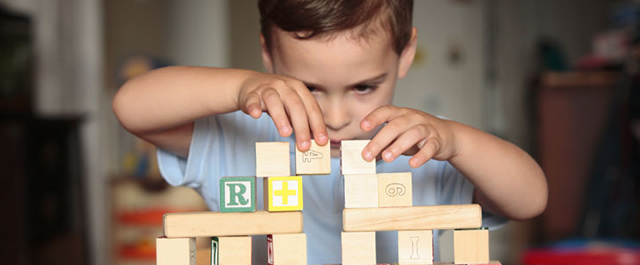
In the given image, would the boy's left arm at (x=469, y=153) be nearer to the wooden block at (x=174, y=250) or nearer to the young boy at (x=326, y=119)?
the young boy at (x=326, y=119)

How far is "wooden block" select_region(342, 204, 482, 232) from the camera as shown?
540 mm

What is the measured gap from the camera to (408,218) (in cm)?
54

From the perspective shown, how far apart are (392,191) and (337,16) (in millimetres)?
239

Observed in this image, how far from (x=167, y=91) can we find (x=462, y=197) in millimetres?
382

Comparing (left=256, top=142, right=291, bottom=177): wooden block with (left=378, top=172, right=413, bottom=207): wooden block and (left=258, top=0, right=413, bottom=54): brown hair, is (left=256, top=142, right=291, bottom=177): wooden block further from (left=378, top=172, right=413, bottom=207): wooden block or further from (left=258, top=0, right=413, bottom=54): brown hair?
(left=258, top=0, right=413, bottom=54): brown hair

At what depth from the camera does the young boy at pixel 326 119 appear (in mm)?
590

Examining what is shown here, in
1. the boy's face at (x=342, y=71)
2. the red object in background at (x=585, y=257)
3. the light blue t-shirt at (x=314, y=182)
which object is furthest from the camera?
the red object in background at (x=585, y=257)

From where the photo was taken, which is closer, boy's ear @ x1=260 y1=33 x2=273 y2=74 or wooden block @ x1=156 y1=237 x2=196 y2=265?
wooden block @ x1=156 y1=237 x2=196 y2=265

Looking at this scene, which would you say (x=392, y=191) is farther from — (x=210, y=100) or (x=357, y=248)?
(x=210, y=100)

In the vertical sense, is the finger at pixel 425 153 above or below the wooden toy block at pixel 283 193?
above

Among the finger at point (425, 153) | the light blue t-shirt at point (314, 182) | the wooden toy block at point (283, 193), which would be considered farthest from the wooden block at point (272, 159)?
the light blue t-shirt at point (314, 182)

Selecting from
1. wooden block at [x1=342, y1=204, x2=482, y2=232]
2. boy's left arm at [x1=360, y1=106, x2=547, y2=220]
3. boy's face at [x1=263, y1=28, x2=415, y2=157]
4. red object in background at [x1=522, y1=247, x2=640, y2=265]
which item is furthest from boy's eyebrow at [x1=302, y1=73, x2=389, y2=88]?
red object in background at [x1=522, y1=247, x2=640, y2=265]

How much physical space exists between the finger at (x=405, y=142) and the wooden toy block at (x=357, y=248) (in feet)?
0.24

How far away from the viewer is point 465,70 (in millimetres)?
3928
